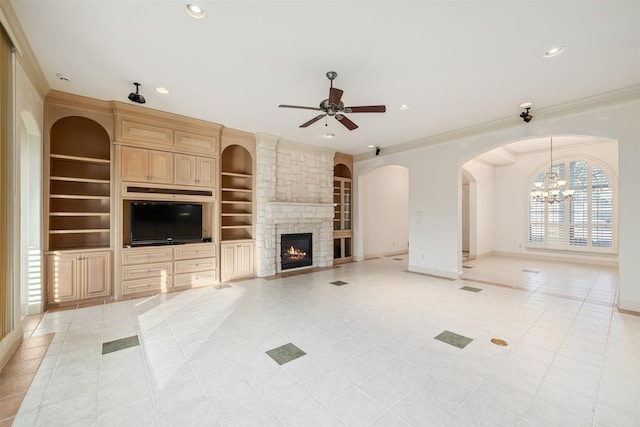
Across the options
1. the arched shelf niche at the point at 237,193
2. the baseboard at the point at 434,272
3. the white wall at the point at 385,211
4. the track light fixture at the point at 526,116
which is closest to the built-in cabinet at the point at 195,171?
the arched shelf niche at the point at 237,193

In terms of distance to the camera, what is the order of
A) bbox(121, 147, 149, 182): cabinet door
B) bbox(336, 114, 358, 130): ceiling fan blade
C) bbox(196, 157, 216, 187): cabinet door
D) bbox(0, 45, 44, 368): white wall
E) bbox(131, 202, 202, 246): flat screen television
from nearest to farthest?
1. bbox(0, 45, 44, 368): white wall
2. bbox(336, 114, 358, 130): ceiling fan blade
3. bbox(121, 147, 149, 182): cabinet door
4. bbox(131, 202, 202, 246): flat screen television
5. bbox(196, 157, 216, 187): cabinet door

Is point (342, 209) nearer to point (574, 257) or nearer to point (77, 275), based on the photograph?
point (77, 275)

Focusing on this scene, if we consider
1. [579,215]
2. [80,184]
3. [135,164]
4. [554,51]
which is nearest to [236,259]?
[135,164]

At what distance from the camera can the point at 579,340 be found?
289 cm

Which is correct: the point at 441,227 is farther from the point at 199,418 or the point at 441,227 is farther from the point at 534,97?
the point at 199,418

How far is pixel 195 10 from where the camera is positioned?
2.29 metres

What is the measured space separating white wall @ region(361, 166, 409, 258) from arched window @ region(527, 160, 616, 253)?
374 centimetres

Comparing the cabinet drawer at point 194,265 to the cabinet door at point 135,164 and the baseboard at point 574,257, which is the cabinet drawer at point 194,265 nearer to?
the cabinet door at point 135,164

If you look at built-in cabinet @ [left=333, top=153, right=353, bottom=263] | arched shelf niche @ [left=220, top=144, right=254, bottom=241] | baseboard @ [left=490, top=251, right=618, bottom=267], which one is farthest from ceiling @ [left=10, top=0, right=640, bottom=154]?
baseboard @ [left=490, top=251, right=618, bottom=267]

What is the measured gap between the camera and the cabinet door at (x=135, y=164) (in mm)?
4305

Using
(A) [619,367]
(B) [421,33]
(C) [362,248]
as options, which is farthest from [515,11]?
(C) [362,248]

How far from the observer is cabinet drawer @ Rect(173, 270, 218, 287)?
15.9 feet

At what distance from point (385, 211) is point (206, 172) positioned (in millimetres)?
5773

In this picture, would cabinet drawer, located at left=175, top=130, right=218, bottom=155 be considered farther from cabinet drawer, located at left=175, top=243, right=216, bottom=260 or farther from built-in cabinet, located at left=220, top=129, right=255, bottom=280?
cabinet drawer, located at left=175, top=243, right=216, bottom=260
